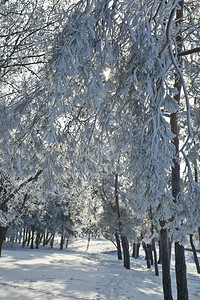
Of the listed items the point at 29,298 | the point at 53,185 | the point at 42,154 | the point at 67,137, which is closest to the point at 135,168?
the point at 67,137

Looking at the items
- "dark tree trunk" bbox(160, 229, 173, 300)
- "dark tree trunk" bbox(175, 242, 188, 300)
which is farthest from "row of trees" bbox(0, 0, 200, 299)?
"dark tree trunk" bbox(160, 229, 173, 300)

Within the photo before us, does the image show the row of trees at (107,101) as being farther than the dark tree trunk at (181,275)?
No

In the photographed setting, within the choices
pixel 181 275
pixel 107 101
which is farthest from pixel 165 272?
pixel 107 101

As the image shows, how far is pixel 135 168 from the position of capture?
3.48 meters

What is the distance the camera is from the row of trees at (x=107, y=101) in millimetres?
2967

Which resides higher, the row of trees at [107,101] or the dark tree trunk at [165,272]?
the row of trees at [107,101]

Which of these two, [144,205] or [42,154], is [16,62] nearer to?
[42,154]

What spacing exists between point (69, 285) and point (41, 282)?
955 mm

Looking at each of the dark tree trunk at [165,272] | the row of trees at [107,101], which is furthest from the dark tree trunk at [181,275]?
the dark tree trunk at [165,272]

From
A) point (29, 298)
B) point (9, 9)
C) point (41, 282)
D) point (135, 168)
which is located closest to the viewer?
point (135, 168)

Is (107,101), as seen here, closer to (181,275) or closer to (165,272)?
(181,275)

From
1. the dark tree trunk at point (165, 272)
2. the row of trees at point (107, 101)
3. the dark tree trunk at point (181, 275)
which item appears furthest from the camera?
the dark tree trunk at point (165, 272)

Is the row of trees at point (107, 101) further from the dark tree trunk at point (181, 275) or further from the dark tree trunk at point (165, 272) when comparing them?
the dark tree trunk at point (165, 272)

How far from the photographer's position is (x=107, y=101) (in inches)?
149
